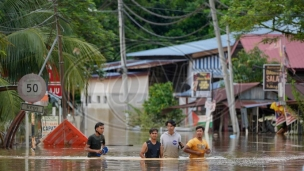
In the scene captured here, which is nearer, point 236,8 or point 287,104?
point 236,8

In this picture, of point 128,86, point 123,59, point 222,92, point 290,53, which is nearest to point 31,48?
point 290,53

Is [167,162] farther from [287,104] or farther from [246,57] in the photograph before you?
[246,57]

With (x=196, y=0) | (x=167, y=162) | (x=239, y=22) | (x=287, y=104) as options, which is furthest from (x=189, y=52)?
(x=167, y=162)

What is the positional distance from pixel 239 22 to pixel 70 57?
21.3 ft

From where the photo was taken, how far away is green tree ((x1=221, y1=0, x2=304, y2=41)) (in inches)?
950

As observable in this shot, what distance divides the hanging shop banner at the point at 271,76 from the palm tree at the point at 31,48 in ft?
49.7

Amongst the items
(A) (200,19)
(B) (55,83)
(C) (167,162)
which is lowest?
(C) (167,162)

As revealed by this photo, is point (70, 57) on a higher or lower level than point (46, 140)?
higher

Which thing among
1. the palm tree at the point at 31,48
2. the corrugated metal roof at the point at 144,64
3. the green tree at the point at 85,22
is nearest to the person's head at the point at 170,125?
the palm tree at the point at 31,48

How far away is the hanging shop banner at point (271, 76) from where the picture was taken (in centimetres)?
4235

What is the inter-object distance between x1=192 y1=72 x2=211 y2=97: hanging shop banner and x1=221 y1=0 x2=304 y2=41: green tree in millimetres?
20589

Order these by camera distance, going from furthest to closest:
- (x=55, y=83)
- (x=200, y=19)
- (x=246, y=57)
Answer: (x=200, y=19)
(x=246, y=57)
(x=55, y=83)

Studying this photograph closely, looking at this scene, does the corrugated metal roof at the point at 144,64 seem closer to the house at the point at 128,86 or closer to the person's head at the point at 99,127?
the house at the point at 128,86

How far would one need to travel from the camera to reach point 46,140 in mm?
27922
